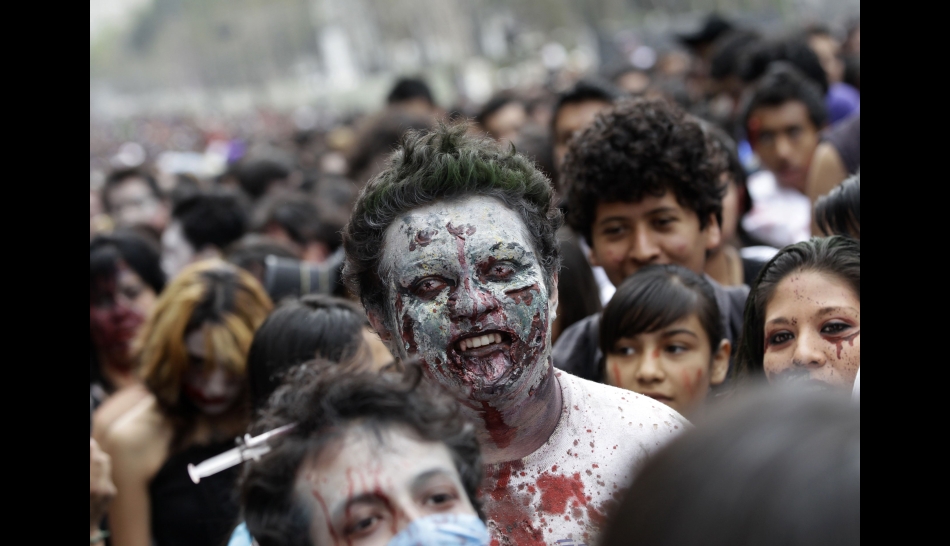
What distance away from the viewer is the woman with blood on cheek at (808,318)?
261 centimetres

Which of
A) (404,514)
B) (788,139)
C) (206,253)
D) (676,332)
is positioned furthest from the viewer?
(206,253)

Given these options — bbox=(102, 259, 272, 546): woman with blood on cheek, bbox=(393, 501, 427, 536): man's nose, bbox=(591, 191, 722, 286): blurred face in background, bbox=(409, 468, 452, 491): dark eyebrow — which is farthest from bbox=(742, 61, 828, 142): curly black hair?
bbox=(393, 501, 427, 536): man's nose

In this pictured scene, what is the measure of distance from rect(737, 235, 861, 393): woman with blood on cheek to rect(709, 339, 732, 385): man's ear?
472 millimetres

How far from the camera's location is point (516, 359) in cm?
243

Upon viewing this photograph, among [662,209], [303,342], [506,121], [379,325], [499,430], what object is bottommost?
[499,430]

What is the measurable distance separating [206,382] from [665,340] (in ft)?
5.88

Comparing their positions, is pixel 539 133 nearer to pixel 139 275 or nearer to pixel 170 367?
pixel 139 275

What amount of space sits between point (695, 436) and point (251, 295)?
3127 millimetres

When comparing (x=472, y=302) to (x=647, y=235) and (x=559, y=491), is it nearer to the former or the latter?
(x=559, y=491)

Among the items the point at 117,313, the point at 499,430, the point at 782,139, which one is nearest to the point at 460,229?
the point at 499,430

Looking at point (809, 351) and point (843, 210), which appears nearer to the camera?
point (809, 351)

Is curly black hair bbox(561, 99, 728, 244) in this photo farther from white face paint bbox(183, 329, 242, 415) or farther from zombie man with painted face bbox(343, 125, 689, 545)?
white face paint bbox(183, 329, 242, 415)

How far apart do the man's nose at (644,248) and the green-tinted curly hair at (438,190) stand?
1.01 m
